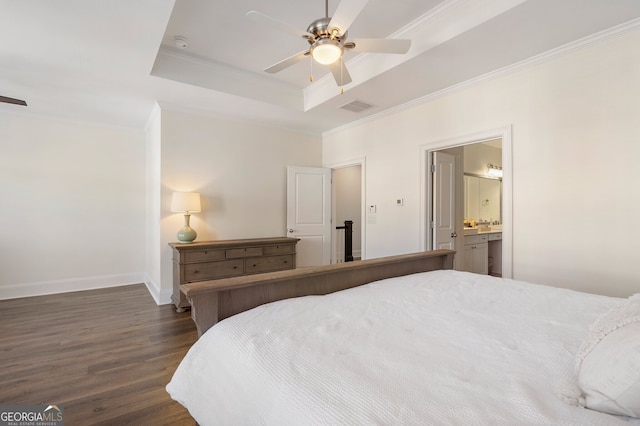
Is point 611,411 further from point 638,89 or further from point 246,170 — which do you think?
point 246,170

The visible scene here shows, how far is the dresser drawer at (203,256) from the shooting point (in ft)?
11.8

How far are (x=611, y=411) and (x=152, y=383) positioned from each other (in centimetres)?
244

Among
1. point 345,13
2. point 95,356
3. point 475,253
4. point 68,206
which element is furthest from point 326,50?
point 68,206

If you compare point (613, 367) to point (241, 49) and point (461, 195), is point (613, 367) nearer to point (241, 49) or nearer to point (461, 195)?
point (241, 49)

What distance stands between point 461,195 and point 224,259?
3.29 m

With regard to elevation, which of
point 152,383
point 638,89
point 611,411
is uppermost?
point 638,89

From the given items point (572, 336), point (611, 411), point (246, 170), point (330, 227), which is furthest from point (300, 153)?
point (611, 411)

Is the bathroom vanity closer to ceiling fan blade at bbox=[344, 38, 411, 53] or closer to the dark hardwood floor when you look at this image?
ceiling fan blade at bbox=[344, 38, 411, 53]

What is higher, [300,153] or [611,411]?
[300,153]

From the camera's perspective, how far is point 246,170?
4586 mm

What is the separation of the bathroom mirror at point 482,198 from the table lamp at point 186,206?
4.46 meters

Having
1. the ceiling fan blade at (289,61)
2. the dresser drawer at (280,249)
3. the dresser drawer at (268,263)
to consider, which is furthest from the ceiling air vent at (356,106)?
the dresser drawer at (268,263)

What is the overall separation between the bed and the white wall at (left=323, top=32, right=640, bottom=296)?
1062 mm

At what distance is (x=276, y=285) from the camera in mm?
1724
